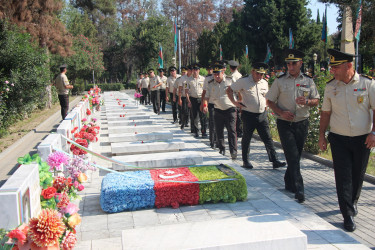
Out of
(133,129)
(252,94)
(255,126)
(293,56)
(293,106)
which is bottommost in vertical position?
(133,129)

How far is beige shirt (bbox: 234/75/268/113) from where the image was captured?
7488mm

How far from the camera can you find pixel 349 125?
465 cm

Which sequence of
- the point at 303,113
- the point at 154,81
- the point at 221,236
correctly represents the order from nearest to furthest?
the point at 221,236 → the point at 303,113 → the point at 154,81

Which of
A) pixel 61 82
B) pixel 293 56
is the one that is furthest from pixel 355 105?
pixel 61 82

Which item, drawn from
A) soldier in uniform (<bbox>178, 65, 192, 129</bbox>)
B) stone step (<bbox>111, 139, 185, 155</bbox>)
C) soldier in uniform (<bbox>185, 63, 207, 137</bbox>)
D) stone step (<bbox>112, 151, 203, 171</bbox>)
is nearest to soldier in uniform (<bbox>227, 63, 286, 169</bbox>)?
stone step (<bbox>112, 151, 203, 171</bbox>)

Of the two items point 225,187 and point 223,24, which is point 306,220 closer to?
point 225,187

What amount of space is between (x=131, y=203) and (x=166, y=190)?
512 millimetres

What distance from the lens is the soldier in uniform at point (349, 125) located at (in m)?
4.61

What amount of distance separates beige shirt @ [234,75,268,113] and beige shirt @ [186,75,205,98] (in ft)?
12.1

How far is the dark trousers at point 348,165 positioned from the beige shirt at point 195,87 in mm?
6918

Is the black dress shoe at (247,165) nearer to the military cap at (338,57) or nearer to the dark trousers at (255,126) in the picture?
the dark trousers at (255,126)

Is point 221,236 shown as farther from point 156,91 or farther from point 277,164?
point 156,91

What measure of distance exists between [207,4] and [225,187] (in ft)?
203

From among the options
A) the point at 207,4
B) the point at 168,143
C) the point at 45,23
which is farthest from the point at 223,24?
the point at 168,143
